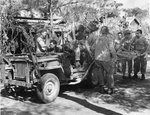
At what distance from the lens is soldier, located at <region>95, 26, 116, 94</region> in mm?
6750

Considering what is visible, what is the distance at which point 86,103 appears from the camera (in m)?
6.08

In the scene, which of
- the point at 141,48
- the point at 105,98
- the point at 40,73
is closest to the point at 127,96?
the point at 105,98

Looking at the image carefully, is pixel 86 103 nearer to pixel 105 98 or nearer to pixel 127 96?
pixel 105 98

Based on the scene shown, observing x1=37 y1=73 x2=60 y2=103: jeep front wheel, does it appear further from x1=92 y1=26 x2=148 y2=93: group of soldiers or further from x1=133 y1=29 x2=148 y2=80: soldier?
x1=133 y1=29 x2=148 y2=80: soldier

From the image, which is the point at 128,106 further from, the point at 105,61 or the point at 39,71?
the point at 39,71

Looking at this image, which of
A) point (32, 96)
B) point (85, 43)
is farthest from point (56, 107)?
point (85, 43)

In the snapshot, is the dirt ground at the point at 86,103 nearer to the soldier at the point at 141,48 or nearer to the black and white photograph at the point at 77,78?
the black and white photograph at the point at 77,78

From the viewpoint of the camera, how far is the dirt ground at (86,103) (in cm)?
544

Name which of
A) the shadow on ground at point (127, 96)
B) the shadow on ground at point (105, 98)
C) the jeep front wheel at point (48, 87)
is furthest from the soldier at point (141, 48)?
the jeep front wheel at point (48, 87)

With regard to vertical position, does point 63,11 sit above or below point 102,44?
above

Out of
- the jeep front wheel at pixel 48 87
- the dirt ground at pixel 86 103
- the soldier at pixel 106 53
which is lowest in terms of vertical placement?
the dirt ground at pixel 86 103

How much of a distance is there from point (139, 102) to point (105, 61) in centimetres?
151

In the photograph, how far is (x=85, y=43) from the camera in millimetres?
A: 7445

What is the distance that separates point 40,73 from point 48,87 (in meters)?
0.47
